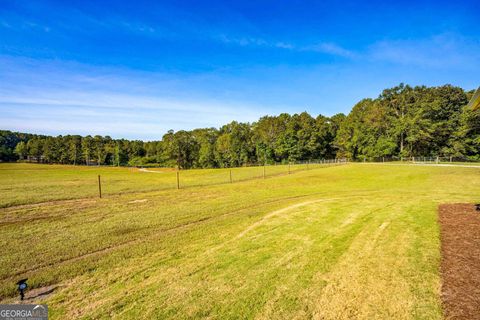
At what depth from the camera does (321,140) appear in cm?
7838

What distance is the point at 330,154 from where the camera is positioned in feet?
269

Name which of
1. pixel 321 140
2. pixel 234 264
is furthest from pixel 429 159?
pixel 234 264

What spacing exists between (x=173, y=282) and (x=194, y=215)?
5.55m

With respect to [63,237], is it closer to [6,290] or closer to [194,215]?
[6,290]

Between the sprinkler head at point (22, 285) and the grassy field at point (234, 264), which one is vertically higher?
the sprinkler head at point (22, 285)

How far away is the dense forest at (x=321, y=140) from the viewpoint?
5769cm

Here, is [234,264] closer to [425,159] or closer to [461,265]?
[461,265]

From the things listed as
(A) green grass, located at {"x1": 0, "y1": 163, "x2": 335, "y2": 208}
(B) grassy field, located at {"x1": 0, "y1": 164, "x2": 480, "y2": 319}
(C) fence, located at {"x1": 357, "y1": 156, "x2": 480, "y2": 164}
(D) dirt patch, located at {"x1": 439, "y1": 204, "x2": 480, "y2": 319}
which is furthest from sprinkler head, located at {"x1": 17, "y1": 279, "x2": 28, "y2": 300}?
(C) fence, located at {"x1": 357, "y1": 156, "x2": 480, "y2": 164}

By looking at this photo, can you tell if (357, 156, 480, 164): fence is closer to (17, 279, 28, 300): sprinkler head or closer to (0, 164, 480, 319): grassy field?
(0, 164, 480, 319): grassy field

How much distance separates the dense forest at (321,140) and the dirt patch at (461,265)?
60340 millimetres

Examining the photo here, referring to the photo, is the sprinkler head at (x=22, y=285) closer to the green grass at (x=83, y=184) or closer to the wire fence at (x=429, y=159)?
the green grass at (x=83, y=184)

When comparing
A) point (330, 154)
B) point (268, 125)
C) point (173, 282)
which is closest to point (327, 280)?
point (173, 282)

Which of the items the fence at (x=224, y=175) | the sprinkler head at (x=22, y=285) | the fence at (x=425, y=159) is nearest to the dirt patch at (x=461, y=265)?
the sprinkler head at (x=22, y=285)

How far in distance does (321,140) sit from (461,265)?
7790 centimetres
